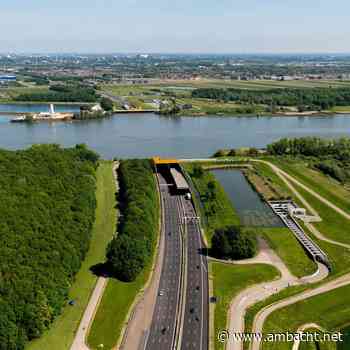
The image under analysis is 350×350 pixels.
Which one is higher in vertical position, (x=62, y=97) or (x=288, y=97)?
(x=288, y=97)

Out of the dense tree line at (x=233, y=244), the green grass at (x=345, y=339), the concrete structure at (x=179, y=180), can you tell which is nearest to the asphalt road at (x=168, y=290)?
the dense tree line at (x=233, y=244)

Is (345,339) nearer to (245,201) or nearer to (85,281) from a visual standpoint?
(85,281)

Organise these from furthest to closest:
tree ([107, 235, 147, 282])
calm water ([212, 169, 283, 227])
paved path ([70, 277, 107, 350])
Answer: calm water ([212, 169, 283, 227]), tree ([107, 235, 147, 282]), paved path ([70, 277, 107, 350])

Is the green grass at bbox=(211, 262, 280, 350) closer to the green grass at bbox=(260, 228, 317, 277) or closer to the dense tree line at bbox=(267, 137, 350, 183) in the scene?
the green grass at bbox=(260, 228, 317, 277)

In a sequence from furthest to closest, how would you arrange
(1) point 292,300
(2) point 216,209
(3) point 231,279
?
1. (2) point 216,209
2. (3) point 231,279
3. (1) point 292,300

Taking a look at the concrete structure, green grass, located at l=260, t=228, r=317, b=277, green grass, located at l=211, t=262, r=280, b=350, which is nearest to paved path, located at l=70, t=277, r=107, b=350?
green grass, located at l=211, t=262, r=280, b=350

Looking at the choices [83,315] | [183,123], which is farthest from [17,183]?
[183,123]

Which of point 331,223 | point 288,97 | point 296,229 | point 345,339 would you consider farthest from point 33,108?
point 345,339

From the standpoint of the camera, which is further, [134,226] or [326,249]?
[326,249]
